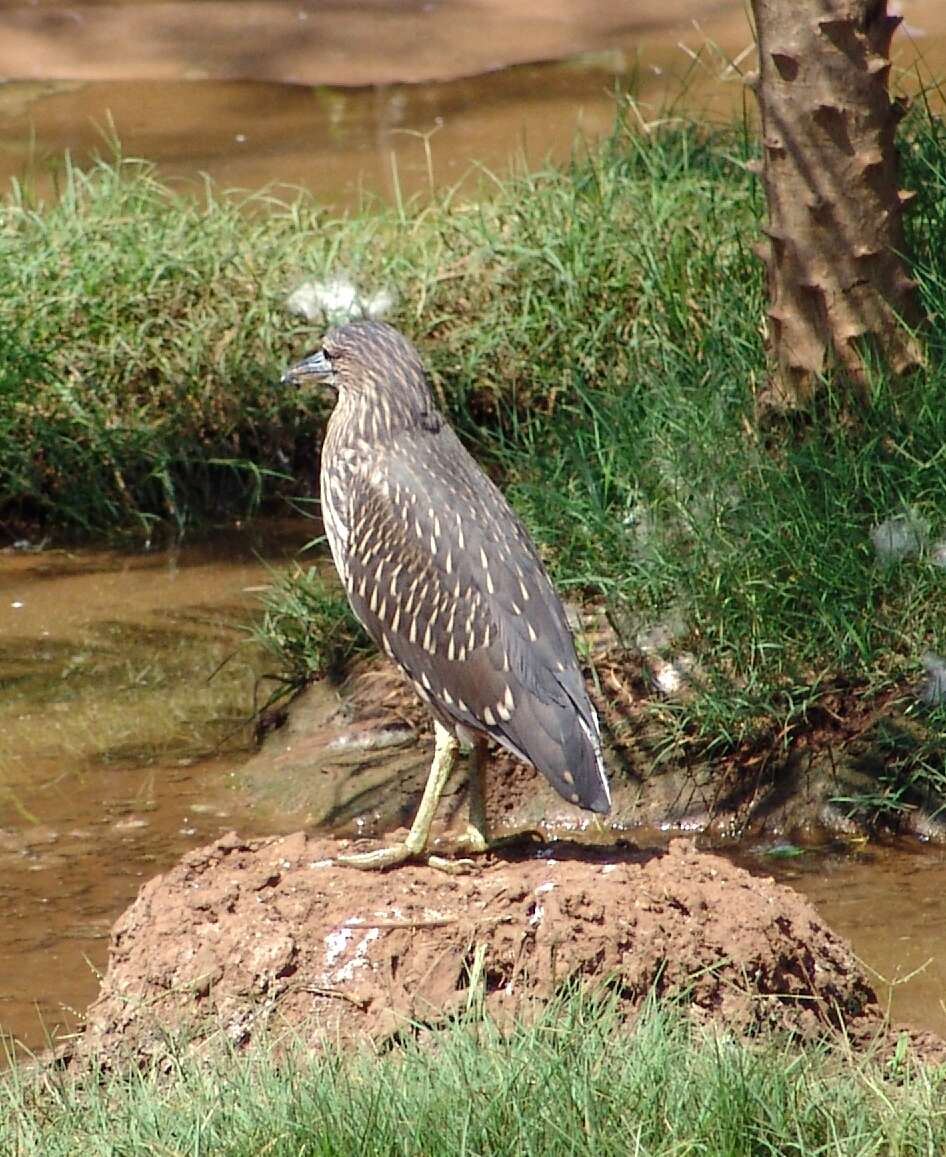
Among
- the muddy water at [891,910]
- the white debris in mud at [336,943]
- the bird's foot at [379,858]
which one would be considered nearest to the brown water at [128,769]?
the muddy water at [891,910]

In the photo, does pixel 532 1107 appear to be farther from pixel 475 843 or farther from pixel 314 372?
pixel 314 372

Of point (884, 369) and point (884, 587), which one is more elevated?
point (884, 369)

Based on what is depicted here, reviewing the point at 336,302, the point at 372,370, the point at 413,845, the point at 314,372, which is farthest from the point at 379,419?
the point at 336,302

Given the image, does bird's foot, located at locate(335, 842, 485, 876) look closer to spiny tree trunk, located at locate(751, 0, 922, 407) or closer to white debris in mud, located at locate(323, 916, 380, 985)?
white debris in mud, located at locate(323, 916, 380, 985)

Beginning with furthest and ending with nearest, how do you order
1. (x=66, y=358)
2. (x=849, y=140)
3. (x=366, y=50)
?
(x=366, y=50), (x=66, y=358), (x=849, y=140)

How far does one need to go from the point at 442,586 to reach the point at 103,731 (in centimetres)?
218

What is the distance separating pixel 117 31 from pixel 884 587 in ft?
32.9

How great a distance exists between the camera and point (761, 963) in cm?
430

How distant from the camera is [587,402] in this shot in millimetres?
6871

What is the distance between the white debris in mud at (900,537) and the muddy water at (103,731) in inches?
77.9

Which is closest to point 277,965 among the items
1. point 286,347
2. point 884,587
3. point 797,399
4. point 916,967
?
point 916,967

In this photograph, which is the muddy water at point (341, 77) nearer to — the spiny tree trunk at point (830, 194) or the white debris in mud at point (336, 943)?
the spiny tree trunk at point (830, 194)

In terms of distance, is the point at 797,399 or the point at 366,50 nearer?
the point at 797,399

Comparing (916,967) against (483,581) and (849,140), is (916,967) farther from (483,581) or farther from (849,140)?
(849,140)
